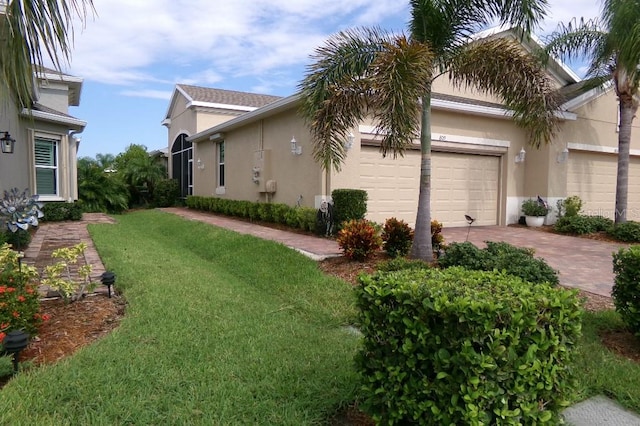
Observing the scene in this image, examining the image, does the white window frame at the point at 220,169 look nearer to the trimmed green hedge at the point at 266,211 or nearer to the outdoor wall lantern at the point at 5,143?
the trimmed green hedge at the point at 266,211

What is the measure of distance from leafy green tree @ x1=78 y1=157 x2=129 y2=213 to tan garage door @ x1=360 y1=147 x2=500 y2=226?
12929 millimetres

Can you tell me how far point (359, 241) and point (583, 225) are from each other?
824cm

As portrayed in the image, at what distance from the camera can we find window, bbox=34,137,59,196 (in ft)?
44.3

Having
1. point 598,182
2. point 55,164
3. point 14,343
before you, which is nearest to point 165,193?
point 55,164

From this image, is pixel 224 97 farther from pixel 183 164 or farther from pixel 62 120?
pixel 62 120

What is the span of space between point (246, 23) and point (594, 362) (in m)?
9.74

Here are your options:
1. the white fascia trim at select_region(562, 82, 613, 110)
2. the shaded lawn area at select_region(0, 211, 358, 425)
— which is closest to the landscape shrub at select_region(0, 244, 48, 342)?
the shaded lawn area at select_region(0, 211, 358, 425)

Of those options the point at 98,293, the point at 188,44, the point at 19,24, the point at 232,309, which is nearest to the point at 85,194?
the point at 188,44

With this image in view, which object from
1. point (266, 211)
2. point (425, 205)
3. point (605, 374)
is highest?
point (425, 205)

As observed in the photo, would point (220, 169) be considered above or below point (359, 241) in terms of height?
above

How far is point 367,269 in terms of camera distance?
6.66m

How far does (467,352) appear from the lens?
6.73ft

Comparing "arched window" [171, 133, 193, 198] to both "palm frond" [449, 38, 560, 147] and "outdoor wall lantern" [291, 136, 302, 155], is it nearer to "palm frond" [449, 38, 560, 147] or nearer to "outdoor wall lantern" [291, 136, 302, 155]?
"outdoor wall lantern" [291, 136, 302, 155]

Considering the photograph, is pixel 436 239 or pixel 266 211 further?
pixel 266 211
